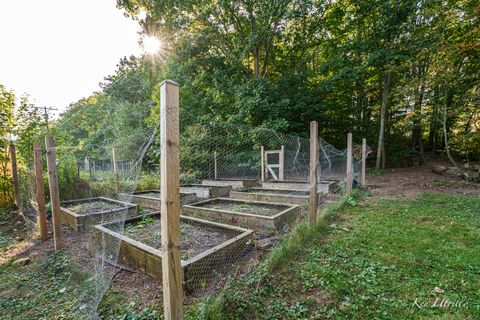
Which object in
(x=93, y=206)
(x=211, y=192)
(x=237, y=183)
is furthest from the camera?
(x=237, y=183)

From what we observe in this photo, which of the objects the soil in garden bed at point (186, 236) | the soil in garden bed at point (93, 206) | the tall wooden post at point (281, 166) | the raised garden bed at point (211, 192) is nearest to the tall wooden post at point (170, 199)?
the soil in garden bed at point (186, 236)

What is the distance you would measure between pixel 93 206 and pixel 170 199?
4504mm

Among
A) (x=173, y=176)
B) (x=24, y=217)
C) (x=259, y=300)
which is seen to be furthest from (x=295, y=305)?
(x=24, y=217)

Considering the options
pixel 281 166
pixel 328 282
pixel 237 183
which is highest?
pixel 281 166

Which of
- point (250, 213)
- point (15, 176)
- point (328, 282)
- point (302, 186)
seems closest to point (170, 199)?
point (328, 282)

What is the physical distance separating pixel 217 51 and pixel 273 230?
1116 cm

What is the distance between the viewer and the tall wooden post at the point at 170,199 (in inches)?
46.1

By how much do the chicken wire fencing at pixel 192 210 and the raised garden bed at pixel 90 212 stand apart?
0.02m

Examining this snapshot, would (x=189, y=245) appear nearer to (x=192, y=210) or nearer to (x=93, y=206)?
(x=192, y=210)

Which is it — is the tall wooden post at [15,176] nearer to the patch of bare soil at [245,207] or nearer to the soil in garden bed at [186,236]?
the soil in garden bed at [186,236]

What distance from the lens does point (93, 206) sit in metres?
4.59

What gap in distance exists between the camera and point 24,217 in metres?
4.20

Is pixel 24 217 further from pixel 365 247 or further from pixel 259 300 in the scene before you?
pixel 365 247

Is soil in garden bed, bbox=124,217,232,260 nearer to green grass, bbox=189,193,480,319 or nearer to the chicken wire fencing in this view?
the chicken wire fencing
